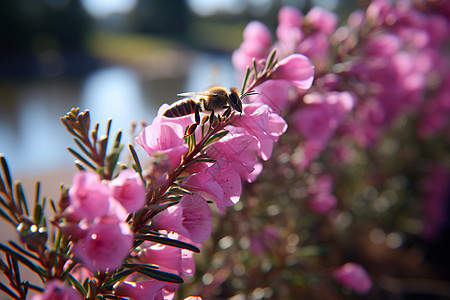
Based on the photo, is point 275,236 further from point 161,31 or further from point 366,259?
point 161,31

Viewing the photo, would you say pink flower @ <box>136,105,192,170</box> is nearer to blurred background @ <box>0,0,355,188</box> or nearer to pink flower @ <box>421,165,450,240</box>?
blurred background @ <box>0,0,355,188</box>

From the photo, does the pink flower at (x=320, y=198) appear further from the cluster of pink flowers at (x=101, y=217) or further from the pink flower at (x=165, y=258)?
the cluster of pink flowers at (x=101, y=217)

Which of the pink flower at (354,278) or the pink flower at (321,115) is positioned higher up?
the pink flower at (321,115)

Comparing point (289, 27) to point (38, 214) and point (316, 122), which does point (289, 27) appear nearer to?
point (316, 122)

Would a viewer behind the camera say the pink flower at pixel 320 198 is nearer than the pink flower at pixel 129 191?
No

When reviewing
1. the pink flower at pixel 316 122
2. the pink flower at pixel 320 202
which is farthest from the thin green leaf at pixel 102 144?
the pink flower at pixel 320 202

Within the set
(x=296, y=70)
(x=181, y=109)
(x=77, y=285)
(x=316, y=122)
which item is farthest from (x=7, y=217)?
(x=316, y=122)

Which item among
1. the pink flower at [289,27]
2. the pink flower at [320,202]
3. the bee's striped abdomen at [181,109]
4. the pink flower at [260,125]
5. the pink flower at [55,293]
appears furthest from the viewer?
the pink flower at [320,202]
